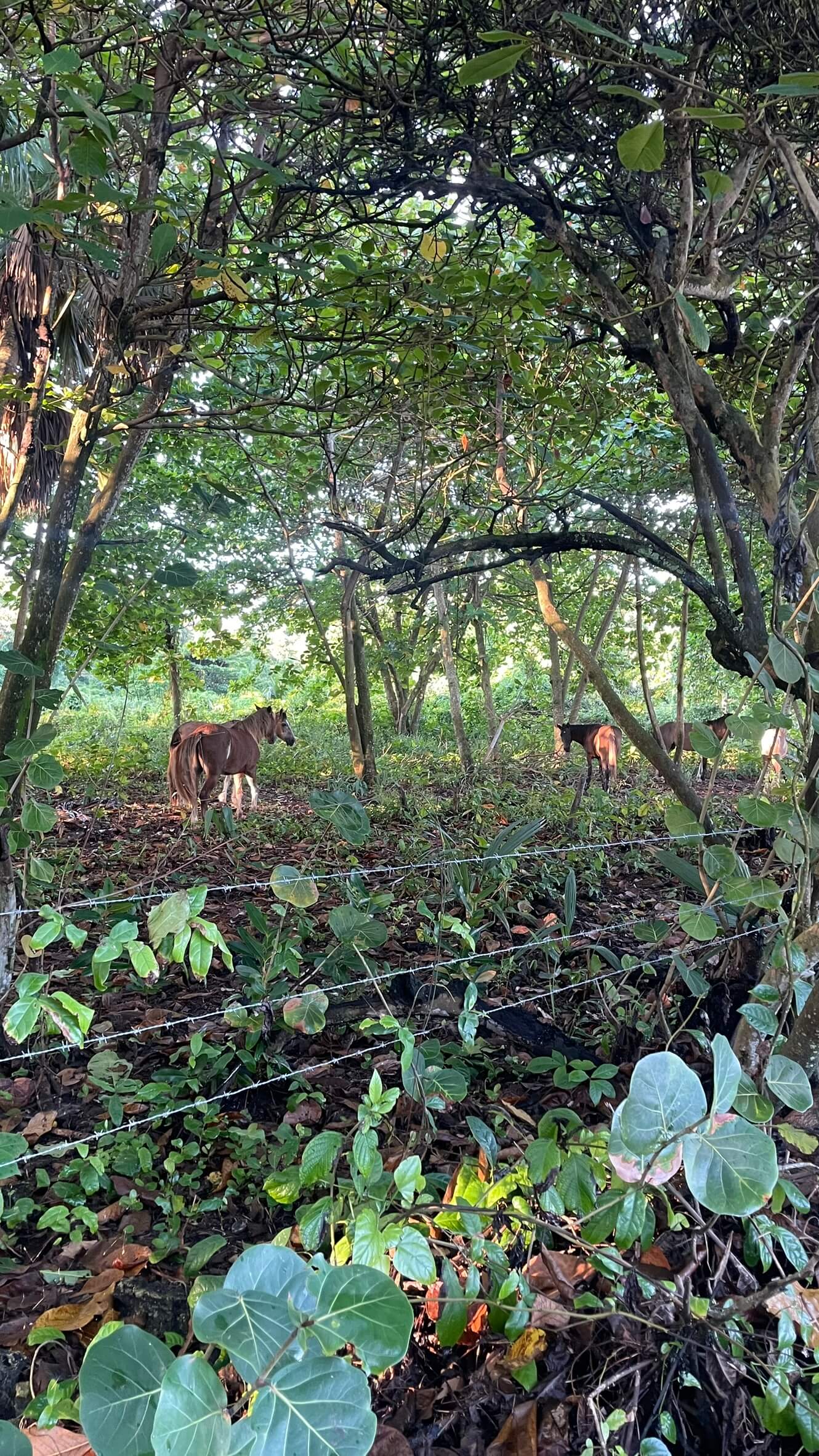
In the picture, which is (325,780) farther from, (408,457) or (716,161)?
(716,161)

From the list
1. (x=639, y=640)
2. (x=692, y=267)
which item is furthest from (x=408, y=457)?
(x=692, y=267)

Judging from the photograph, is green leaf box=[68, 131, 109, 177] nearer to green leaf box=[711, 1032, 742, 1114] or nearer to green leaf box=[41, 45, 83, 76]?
green leaf box=[41, 45, 83, 76]

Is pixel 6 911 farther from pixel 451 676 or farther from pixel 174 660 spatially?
pixel 451 676

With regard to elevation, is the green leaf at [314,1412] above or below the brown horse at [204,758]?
below

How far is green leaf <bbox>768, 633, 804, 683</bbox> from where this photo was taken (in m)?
1.66

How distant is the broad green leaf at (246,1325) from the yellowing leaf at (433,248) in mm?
2931

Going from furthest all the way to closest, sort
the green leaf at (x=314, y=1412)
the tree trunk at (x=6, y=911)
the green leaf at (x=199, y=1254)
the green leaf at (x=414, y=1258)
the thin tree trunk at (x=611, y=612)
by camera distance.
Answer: the thin tree trunk at (x=611, y=612)
the tree trunk at (x=6, y=911)
the green leaf at (x=199, y=1254)
the green leaf at (x=414, y=1258)
the green leaf at (x=314, y=1412)

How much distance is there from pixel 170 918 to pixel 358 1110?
55cm

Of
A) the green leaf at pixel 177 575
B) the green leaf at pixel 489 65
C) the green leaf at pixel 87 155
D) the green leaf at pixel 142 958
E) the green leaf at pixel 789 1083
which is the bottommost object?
the green leaf at pixel 789 1083

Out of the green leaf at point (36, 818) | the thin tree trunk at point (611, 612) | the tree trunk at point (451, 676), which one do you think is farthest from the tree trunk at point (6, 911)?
the tree trunk at point (451, 676)

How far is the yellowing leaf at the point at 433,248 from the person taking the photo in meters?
2.71

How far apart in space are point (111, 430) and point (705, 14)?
7.09 ft

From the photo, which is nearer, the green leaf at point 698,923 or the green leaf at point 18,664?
the green leaf at point 698,923

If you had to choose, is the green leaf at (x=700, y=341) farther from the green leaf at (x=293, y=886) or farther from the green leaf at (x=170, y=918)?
the green leaf at (x=170, y=918)
